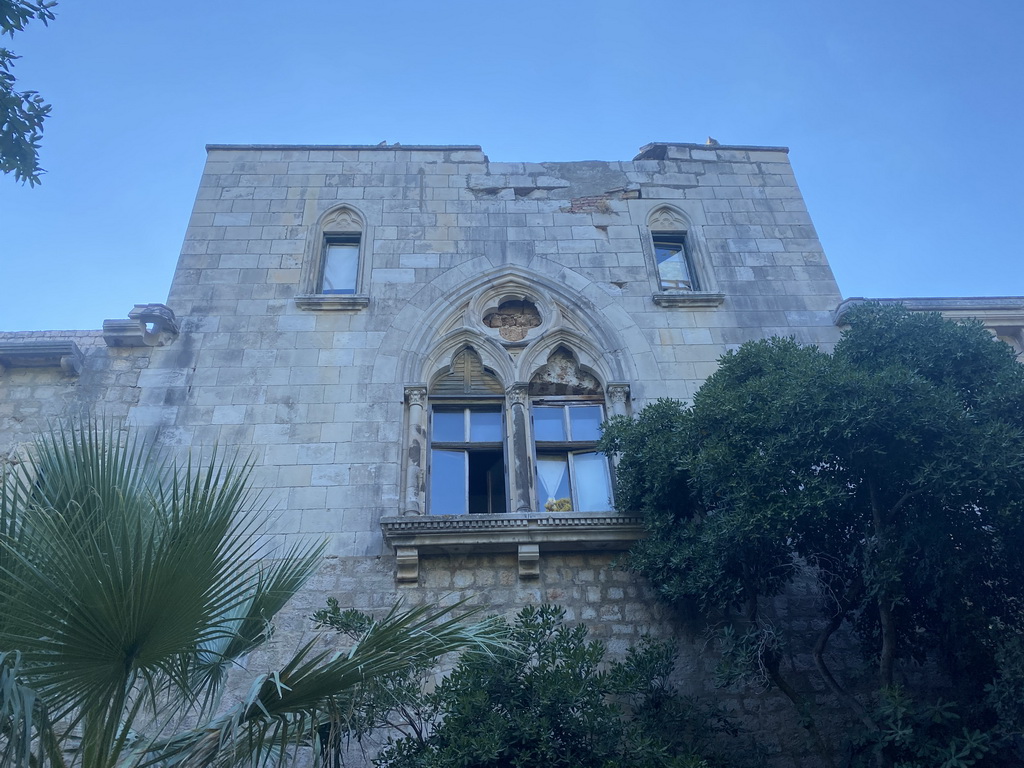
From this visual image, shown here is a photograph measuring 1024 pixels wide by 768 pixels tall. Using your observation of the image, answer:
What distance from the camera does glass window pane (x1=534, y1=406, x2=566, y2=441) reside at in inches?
417

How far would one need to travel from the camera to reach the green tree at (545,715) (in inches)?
253

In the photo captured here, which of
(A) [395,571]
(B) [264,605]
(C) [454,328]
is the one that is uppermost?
(C) [454,328]

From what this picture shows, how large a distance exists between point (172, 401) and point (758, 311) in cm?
688

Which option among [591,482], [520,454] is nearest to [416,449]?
[520,454]

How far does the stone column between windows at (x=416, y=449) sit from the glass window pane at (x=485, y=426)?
58cm

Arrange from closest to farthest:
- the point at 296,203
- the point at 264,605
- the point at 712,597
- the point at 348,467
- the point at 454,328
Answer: the point at 264,605 < the point at 712,597 < the point at 348,467 < the point at 454,328 < the point at 296,203

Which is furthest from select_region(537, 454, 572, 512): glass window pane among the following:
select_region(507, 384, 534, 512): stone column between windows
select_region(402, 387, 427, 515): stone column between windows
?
select_region(402, 387, 427, 515): stone column between windows

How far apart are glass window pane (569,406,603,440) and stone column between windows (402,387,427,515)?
1.66 meters

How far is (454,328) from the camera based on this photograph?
1129 centimetres

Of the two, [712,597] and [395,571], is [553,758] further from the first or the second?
[395,571]

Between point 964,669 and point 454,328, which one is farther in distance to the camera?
point 454,328

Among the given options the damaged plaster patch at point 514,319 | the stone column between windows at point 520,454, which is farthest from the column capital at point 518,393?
the damaged plaster patch at point 514,319

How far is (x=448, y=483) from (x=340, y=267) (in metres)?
3.58

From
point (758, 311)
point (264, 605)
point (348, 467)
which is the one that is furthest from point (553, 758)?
point (758, 311)
